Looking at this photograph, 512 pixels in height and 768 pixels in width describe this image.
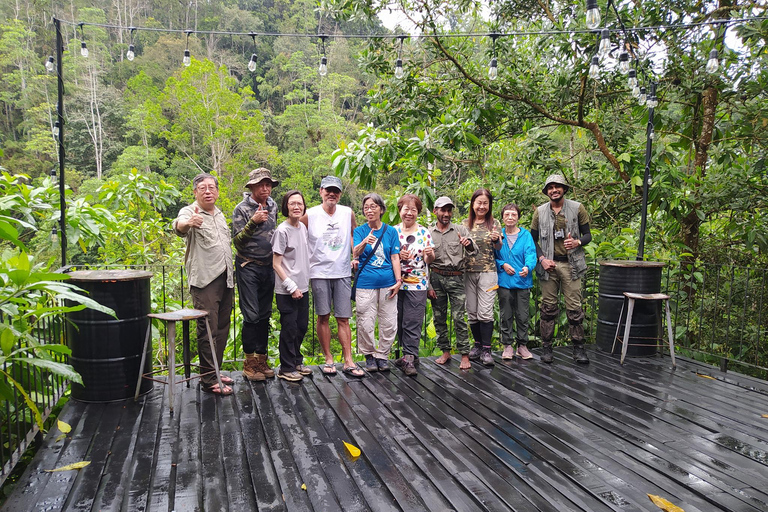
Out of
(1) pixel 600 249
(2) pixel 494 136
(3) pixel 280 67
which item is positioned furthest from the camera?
(3) pixel 280 67

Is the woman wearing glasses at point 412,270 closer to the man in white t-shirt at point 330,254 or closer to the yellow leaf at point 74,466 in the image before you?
the man in white t-shirt at point 330,254

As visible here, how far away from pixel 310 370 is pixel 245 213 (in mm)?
1462

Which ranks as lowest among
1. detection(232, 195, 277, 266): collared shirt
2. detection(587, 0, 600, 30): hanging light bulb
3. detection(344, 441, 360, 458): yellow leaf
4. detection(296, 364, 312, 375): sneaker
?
detection(344, 441, 360, 458): yellow leaf

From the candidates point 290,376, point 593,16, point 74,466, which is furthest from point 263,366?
point 593,16

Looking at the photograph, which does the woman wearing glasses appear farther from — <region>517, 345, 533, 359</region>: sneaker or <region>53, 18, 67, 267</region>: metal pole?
<region>53, 18, 67, 267</region>: metal pole

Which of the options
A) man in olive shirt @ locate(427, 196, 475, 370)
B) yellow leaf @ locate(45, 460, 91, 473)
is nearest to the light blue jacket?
man in olive shirt @ locate(427, 196, 475, 370)

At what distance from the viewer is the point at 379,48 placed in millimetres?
6562

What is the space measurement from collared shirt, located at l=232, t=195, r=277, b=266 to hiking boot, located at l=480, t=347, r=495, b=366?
2.21 meters

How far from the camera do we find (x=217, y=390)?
3881mm

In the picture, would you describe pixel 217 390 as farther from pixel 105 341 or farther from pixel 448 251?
pixel 448 251

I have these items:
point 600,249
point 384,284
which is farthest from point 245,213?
point 600,249

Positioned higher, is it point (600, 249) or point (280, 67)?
point (280, 67)

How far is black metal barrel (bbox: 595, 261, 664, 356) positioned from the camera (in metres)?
5.02

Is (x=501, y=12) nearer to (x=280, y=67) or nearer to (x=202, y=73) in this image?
(x=202, y=73)
